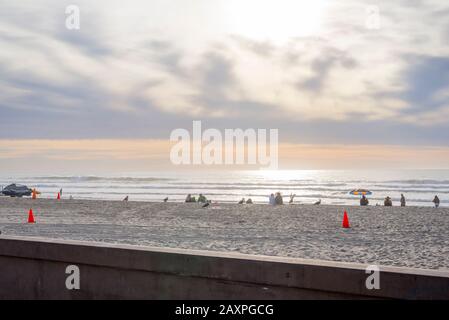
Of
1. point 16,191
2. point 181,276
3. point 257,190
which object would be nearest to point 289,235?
point 181,276

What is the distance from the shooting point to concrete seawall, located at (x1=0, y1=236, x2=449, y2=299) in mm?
4043

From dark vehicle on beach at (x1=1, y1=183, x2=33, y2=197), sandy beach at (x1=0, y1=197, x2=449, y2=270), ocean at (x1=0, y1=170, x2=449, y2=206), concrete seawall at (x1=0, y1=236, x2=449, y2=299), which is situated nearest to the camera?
concrete seawall at (x1=0, y1=236, x2=449, y2=299)

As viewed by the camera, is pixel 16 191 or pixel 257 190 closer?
pixel 16 191

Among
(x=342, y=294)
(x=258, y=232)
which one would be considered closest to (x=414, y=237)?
(x=258, y=232)

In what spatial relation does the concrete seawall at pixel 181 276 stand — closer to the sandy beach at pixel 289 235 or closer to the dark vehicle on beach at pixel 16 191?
the sandy beach at pixel 289 235

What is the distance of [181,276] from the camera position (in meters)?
4.68

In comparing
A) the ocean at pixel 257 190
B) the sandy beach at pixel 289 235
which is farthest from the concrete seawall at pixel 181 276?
the ocean at pixel 257 190

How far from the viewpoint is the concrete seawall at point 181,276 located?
13.3ft

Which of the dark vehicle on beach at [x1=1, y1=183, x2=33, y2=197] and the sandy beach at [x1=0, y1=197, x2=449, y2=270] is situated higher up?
the dark vehicle on beach at [x1=1, y1=183, x2=33, y2=197]

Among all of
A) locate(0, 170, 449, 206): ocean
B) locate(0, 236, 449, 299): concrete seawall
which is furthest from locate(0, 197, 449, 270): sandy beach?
locate(0, 170, 449, 206): ocean

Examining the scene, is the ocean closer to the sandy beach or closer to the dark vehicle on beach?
the dark vehicle on beach

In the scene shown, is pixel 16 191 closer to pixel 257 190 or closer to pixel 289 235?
pixel 289 235

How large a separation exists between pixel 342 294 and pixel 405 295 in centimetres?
51

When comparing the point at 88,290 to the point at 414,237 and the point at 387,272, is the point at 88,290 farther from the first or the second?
the point at 414,237
